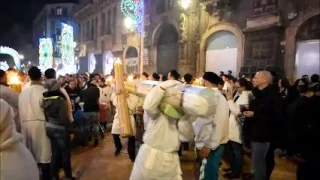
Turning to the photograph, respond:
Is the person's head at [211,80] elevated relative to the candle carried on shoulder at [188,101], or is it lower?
elevated

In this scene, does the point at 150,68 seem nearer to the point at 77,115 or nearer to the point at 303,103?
the point at 77,115

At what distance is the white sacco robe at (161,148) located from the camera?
3.58 metres

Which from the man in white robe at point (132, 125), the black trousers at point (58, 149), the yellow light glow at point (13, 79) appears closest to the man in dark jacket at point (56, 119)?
the black trousers at point (58, 149)

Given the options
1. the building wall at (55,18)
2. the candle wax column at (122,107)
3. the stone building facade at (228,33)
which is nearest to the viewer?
the candle wax column at (122,107)

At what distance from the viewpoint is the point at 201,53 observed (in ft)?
58.3

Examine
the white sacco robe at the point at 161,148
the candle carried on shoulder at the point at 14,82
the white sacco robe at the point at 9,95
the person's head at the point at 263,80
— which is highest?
the person's head at the point at 263,80

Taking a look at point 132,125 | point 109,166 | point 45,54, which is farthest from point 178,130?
point 45,54

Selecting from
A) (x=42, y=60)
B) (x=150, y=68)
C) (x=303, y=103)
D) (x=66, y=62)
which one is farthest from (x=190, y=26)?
(x=42, y=60)

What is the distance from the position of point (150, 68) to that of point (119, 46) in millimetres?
6351

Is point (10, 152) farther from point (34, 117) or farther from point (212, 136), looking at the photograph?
point (212, 136)

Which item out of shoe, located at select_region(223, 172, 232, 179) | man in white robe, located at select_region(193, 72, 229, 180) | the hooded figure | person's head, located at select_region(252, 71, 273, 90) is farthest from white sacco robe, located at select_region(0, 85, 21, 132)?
shoe, located at select_region(223, 172, 232, 179)

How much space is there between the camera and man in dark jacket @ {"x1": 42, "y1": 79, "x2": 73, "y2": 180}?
4977 mm

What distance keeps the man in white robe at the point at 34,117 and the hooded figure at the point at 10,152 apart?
222 centimetres

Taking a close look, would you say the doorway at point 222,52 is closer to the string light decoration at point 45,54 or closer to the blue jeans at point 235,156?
the blue jeans at point 235,156
